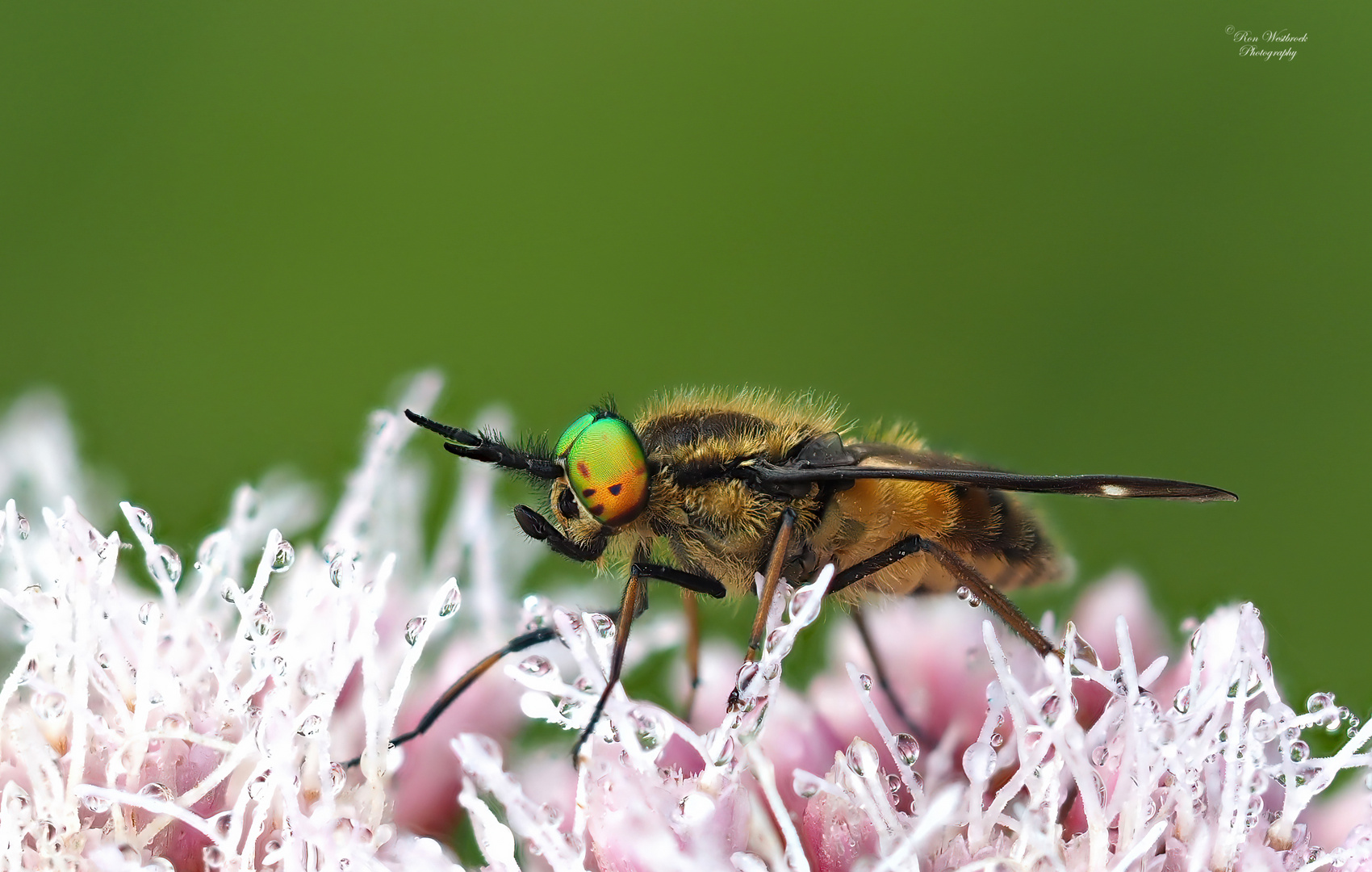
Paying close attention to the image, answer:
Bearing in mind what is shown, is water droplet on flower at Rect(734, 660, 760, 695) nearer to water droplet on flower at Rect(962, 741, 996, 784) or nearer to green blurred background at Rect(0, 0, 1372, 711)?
water droplet on flower at Rect(962, 741, 996, 784)

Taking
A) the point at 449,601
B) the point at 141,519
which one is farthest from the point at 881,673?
the point at 141,519

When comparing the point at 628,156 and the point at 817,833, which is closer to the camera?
the point at 817,833

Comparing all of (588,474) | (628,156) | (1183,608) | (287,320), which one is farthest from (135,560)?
(628,156)

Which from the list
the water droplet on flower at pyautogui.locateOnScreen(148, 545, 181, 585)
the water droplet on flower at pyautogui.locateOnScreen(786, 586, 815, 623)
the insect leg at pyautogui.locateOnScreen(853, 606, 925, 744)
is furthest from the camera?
the insect leg at pyautogui.locateOnScreen(853, 606, 925, 744)

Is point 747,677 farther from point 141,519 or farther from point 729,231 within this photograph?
point 729,231

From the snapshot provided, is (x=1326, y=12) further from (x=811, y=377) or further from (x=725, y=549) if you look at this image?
(x=725, y=549)

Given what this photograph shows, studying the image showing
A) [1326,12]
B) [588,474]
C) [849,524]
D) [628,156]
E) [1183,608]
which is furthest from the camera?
[628,156]

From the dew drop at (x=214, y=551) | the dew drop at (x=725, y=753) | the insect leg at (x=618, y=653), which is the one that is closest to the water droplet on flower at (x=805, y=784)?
the dew drop at (x=725, y=753)

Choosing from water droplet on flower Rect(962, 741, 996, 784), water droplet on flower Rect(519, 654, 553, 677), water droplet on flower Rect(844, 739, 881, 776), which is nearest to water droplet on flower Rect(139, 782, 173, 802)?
A: water droplet on flower Rect(519, 654, 553, 677)
